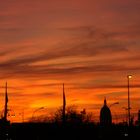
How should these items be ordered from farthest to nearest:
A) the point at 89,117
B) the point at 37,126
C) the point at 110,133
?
the point at 89,117
the point at 110,133
the point at 37,126

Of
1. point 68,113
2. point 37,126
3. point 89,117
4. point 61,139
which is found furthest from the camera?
point 89,117

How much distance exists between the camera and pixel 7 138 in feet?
383

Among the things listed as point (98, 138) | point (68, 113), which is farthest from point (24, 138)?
point (68, 113)

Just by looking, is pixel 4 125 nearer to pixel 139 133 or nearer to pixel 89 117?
pixel 139 133

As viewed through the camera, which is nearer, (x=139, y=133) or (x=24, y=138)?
(x=24, y=138)

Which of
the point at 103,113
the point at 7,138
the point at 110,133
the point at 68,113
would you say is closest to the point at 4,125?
the point at 7,138

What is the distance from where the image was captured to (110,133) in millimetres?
132750

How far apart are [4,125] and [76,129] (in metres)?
15.4

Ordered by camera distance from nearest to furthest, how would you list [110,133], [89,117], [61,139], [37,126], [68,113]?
[61,139] → [37,126] → [110,133] → [68,113] → [89,117]

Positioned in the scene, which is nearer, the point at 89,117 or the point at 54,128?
the point at 54,128

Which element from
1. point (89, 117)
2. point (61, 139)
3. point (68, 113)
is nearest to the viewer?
point (61, 139)

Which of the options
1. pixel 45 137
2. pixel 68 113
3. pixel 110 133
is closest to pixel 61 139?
pixel 45 137

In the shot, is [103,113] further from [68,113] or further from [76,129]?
[76,129]

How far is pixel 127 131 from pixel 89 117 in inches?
2280
